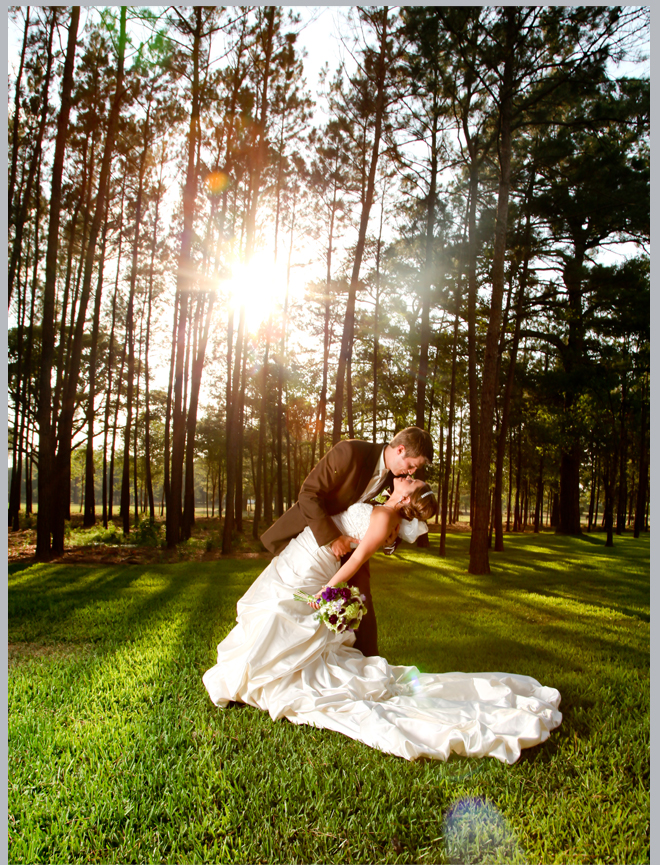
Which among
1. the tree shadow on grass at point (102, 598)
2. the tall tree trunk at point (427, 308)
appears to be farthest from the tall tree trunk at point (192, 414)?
the tall tree trunk at point (427, 308)

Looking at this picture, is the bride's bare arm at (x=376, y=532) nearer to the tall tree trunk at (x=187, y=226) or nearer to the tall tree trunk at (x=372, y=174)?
the tall tree trunk at (x=372, y=174)

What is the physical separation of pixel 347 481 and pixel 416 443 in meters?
0.76

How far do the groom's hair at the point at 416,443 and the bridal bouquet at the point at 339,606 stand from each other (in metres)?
1.22

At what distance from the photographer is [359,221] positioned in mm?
17578

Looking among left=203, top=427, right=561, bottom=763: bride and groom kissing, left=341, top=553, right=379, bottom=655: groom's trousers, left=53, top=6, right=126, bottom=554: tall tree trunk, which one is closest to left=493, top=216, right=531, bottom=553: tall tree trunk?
left=341, top=553, right=379, bottom=655: groom's trousers

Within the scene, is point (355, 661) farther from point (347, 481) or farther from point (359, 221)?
point (359, 221)

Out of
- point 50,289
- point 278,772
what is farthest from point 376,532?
point 50,289

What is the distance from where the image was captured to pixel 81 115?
1240 centimetres

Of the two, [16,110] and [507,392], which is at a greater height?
[16,110]

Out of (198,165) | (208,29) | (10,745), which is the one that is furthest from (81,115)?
(10,745)

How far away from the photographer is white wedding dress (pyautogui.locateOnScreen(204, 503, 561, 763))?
322 centimetres

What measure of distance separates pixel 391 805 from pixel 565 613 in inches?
246

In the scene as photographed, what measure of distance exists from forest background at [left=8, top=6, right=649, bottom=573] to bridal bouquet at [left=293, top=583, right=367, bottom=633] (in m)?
7.80

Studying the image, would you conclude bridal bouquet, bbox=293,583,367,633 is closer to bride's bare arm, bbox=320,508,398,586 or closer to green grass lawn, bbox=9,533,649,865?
bride's bare arm, bbox=320,508,398,586
